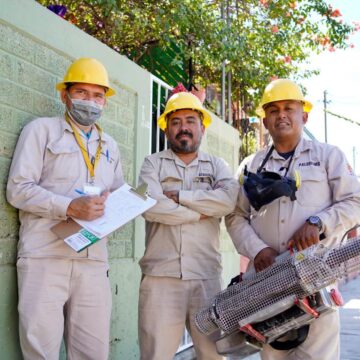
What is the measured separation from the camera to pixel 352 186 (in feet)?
11.2

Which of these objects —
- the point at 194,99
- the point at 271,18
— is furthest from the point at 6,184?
the point at 271,18

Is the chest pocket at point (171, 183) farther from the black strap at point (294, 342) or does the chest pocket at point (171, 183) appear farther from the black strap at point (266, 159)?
the black strap at point (294, 342)

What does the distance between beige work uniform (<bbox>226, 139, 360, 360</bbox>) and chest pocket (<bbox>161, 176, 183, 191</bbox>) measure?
1.87ft

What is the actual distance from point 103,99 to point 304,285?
5.95 feet

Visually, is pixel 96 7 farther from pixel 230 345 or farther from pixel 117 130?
pixel 230 345

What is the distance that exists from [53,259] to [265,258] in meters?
1.31

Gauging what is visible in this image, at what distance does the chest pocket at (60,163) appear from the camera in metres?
3.36

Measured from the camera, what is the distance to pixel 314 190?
11.4 feet

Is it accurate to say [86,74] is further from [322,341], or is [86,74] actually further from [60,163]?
[322,341]

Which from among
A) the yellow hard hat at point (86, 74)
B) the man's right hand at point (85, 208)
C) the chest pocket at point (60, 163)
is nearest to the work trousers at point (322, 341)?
the man's right hand at point (85, 208)

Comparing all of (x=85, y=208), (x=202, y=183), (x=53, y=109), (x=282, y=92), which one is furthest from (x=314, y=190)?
(x=53, y=109)

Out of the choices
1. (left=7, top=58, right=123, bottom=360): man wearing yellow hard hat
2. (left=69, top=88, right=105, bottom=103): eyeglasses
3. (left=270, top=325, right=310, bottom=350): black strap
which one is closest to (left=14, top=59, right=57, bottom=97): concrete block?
(left=7, top=58, right=123, bottom=360): man wearing yellow hard hat

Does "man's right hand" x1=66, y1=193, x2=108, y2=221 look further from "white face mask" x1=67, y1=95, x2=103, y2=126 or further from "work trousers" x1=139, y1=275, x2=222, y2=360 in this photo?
"work trousers" x1=139, y1=275, x2=222, y2=360

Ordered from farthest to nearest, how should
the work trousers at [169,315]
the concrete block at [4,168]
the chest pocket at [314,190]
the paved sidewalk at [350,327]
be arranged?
1. the paved sidewalk at [350,327]
2. the work trousers at [169,315]
3. the chest pocket at [314,190]
4. the concrete block at [4,168]
